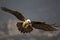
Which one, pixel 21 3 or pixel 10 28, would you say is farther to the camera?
pixel 10 28

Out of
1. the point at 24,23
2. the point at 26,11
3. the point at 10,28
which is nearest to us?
the point at 24,23

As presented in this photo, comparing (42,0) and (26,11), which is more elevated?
(42,0)

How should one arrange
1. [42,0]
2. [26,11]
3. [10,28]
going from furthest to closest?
[10,28], [42,0], [26,11]

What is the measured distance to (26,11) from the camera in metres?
8.02

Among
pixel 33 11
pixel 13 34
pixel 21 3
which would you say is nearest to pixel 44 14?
pixel 33 11

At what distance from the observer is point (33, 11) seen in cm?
836

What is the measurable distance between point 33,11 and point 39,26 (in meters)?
3.22

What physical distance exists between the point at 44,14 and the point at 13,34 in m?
1.51

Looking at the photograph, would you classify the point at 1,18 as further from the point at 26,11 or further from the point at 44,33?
the point at 44,33

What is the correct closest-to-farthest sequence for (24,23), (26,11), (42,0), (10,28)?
1. (24,23)
2. (26,11)
3. (42,0)
4. (10,28)

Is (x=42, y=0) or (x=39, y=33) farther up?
(x=42, y=0)

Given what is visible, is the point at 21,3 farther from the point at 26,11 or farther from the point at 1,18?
the point at 1,18

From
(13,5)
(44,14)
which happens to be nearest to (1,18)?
(13,5)

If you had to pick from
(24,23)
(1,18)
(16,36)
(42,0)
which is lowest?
(24,23)
